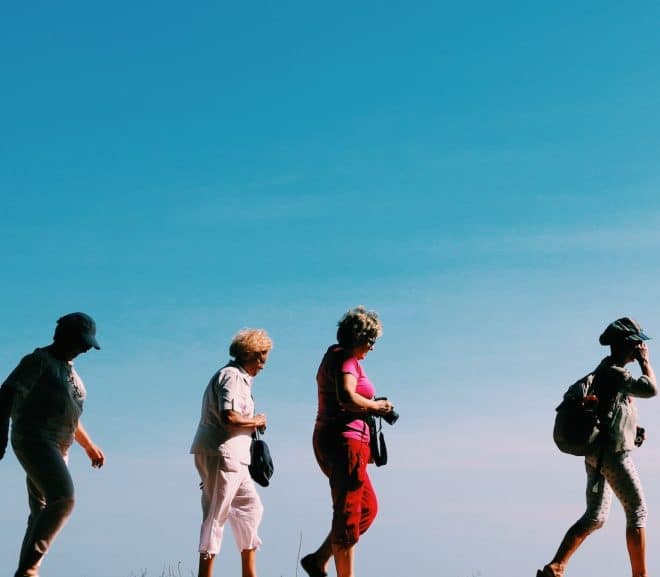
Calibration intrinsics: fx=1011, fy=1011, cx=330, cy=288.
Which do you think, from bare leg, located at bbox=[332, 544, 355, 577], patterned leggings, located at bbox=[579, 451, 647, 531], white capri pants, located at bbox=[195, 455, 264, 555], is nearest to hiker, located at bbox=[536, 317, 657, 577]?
patterned leggings, located at bbox=[579, 451, 647, 531]

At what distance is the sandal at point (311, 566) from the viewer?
9.19 metres

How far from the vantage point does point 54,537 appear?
8234mm

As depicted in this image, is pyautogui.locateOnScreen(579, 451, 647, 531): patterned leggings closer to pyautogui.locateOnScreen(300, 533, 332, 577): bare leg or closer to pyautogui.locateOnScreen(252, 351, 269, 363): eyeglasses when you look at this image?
pyautogui.locateOnScreen(300, 533, 332, 577): bare leg

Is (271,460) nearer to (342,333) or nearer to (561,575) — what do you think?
(342,333)

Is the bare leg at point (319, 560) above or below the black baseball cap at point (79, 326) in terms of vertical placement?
below

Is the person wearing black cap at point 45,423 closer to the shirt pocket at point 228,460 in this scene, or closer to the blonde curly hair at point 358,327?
the shirt pocket at point 228,460

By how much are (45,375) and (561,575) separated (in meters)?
4.90

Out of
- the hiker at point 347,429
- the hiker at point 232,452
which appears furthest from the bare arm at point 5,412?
the hiker at point 347,429

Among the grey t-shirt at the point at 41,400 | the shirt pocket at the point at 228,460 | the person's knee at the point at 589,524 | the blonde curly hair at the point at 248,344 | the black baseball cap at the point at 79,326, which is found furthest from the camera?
the person's knee at the point at 589,524

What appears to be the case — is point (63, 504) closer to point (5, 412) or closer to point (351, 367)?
point (5, 412)

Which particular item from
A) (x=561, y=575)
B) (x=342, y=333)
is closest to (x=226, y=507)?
(x=342, y=333)

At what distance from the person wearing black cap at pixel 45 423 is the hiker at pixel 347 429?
82.0 inches

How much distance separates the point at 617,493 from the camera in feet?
31.1

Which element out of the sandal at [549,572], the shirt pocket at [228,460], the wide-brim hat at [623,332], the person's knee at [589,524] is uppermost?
the wide-brim hat at [623,332]
